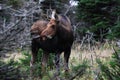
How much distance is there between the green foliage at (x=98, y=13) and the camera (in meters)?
18.0

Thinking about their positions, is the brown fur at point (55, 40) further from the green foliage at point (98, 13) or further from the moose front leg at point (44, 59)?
the green foliage at point (98, 13)

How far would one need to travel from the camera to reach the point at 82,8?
19016 millimetres

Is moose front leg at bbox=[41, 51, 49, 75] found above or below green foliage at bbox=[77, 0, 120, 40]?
below

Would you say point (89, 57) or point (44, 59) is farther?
point (89, 57)

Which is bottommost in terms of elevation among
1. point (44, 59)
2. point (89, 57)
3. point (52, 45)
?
point (89, 57)

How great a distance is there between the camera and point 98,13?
1856 centimetres

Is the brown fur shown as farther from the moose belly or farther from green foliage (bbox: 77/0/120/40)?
green foliage (bbox: 77/0/120/40)

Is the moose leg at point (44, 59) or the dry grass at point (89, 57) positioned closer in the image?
the dry grass at point (89, 57)

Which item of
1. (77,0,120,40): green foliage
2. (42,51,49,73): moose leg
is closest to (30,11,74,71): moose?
(42,51,49,73): moose leg

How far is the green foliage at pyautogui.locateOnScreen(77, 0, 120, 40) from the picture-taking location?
18.0 meters

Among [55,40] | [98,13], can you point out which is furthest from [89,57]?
[98,13]

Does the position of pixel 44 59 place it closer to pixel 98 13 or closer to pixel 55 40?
pixel 55 40

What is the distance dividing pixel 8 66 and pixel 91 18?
14229 millimetres

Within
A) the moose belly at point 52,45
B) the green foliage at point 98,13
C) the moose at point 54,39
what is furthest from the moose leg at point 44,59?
the green foliage at point 98,13
